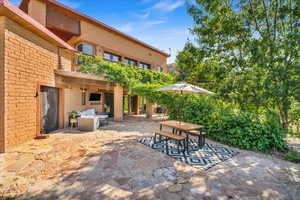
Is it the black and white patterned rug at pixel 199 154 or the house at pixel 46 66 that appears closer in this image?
the black and white patterned rug at pixel 199 154

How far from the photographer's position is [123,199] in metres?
2.51

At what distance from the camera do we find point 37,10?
27.9 feet

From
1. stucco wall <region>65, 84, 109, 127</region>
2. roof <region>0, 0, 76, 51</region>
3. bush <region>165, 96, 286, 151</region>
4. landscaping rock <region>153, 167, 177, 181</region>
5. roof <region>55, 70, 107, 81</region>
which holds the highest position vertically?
roof <region>0, 0, 76, 51</region>

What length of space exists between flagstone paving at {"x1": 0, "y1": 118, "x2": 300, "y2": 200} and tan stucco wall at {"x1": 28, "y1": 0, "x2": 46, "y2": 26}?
8.30 meters

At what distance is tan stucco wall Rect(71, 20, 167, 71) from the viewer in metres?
10.9

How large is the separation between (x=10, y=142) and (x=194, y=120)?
25.6 ft

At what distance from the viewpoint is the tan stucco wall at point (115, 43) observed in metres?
10.9

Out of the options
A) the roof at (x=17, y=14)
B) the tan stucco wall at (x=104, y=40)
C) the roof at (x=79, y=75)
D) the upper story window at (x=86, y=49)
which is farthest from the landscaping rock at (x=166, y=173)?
the tan stucco wall at (x=104, y=40)

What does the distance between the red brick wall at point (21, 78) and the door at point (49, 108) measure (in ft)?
1.44

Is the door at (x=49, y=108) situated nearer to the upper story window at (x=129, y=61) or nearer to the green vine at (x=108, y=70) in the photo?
the green vine at (x=108, y=70)

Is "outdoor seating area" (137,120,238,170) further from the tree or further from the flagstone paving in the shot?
the tree

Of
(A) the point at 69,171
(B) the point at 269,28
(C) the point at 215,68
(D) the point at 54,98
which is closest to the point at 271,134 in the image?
(C) the point at 215,68

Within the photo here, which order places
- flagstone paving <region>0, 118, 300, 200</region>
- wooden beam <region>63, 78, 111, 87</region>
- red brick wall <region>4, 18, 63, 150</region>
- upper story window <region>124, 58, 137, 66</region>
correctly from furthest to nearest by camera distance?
upper story window <region>124, 58, 137, 66</region> < wooden beam <region>63, 78, 111, 87</region> < red brick wall <region>4, 18, 63, 150</region> < flagstone paving <region>0, 118, 300, 200</region>

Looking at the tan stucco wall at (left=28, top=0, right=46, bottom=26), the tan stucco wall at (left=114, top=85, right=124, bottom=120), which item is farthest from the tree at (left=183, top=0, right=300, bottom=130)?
the tan stucco wall at (left=28, top=0, right=46, bottom=26)
